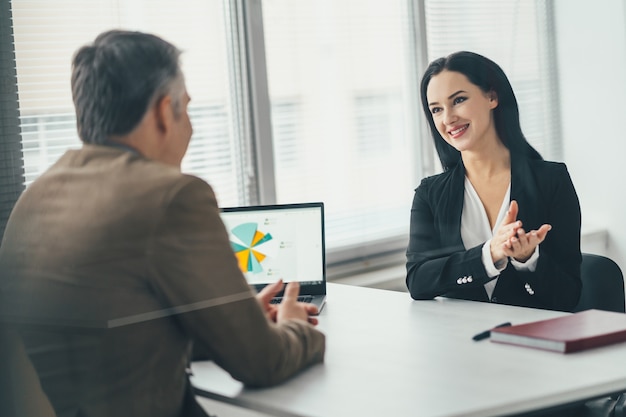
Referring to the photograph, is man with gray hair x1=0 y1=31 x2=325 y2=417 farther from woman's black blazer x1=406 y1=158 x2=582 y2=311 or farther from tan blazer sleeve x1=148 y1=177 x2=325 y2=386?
woman's black blazer x1=406 y1=158 x2=582 y2=311

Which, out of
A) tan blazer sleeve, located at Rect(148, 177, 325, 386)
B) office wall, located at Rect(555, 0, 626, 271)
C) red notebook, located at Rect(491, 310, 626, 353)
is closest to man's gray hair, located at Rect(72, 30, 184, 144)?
tan blazer sleeve, located at Rect(148, 177, 325, 386)

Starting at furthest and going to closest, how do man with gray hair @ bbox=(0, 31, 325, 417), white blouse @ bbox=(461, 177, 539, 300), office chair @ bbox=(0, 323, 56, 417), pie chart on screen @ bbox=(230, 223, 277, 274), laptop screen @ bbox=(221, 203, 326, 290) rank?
white blouse @ bbox=(461, 177, 539, 300), laptop screen @ bbox=(221, 203, 326, 290), pie chart on screen @ bbox=(230, 223, 277, 274), office chair @ bbox=(0, 323, 56, 417), man with gray hair @ bbox=(0, 31, 325, 417)

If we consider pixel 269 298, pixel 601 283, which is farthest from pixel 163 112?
pixel 601 283

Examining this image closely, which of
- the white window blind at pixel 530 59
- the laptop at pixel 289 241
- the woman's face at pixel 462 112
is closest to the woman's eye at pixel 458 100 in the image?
the woman's face at pixel 462 112

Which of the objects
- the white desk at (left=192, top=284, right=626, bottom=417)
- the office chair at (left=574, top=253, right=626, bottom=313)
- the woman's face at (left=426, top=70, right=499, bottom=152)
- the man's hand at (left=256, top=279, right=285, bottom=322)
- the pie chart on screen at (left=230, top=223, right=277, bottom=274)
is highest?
the woman's face at (left=426, top=70, right=499, bottom=152)

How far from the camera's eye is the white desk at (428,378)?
3.53ft

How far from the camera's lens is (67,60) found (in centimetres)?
104

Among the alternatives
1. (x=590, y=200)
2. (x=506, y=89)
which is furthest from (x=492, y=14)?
(x=590, y=200)

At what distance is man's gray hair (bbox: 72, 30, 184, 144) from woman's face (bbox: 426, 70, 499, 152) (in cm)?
109

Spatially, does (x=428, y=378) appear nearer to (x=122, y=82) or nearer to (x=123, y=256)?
(x=123, y=256)

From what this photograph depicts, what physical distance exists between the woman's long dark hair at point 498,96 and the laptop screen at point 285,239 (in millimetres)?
401

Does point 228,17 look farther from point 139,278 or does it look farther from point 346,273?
point 139,278

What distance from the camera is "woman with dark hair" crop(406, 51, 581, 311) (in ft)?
5.82

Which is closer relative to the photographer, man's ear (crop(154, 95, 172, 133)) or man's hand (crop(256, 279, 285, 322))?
man's ear (crop(154, 95, 172, 133))
